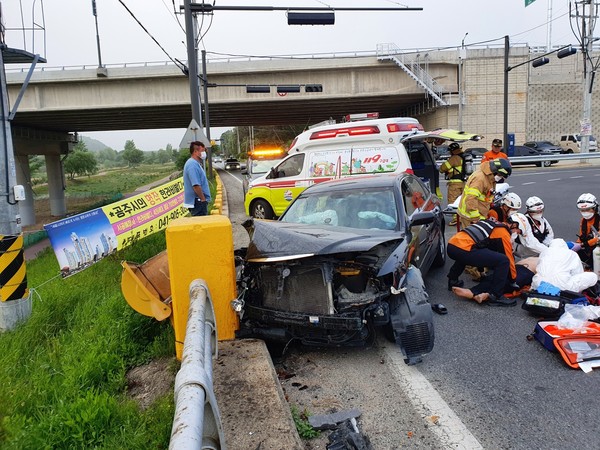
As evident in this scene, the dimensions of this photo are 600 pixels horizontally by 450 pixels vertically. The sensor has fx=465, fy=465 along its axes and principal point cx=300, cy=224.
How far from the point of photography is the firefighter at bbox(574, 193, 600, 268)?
236 inches

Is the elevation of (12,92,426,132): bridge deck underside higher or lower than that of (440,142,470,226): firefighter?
higher

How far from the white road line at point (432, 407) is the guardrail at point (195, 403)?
1.57 metres

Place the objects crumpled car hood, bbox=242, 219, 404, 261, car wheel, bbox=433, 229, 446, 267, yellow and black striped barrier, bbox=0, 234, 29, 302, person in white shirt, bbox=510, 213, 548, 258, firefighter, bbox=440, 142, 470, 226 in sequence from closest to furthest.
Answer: crumpled car hood, bbox=242, 219, 404, 261 < yellow and black striped barrier, bbox=0, 234, 29, 302 < person in white shirt, bbox=510, 213, 548, 258 < car wheel, bbox=433, 229, 446, 267 < firefighter, bbox=440, 142, 470, 226

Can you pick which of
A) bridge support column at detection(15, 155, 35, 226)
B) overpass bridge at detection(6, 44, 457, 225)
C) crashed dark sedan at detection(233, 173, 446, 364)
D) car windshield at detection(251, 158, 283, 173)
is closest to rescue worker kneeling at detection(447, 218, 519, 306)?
crashed dark sedan at detection(233, 173, 446, 364)

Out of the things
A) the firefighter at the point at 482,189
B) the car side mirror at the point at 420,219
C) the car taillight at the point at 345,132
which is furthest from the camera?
the car taillight at the point at 345,132

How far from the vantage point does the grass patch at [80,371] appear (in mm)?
2818

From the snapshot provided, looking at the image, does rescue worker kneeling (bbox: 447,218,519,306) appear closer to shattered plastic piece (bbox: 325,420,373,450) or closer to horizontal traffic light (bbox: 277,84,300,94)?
shattered plastic piece (bbox: 325,420,373,450)

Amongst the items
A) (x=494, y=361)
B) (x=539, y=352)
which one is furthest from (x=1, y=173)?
(x=539, y=352)

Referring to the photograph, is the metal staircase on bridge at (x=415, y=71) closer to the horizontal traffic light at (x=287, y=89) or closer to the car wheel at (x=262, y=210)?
the horizontal traffic light at (x=287, y=89)

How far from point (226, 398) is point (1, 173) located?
381 centimetres

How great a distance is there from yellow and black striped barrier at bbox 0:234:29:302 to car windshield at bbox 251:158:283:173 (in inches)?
433

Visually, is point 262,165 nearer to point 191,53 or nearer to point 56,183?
point 191,53

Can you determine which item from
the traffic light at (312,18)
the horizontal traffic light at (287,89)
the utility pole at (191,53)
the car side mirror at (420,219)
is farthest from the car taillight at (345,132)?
the horizontal traffic light at (287,89)

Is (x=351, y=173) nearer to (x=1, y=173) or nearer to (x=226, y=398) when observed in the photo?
(x=1, y=173)
